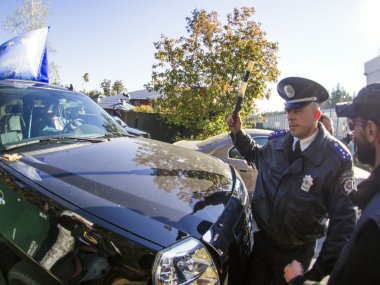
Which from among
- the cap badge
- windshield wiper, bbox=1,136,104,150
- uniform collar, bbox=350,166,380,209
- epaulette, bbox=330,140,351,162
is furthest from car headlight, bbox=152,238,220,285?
windshield wiper, bbox=1,136,104,150

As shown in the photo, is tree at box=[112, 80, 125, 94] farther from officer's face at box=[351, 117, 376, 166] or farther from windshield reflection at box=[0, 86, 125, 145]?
officer's face at box=[351, 117, 376, 166]

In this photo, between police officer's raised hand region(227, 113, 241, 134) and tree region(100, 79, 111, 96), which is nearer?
police officer's raised hand region(227, 113, 241, 134)

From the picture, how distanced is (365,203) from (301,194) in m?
0.80

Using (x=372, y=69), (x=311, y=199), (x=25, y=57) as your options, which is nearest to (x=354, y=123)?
(x=311, y=199)

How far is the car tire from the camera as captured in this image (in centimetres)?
181

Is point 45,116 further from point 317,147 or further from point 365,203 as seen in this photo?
point 365,203

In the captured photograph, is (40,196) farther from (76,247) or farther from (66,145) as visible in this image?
(66,145)

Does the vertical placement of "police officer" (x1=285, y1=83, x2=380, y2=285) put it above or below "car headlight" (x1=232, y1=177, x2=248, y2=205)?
above

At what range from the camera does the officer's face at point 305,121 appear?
2.14 m

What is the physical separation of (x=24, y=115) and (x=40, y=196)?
4.57 feet

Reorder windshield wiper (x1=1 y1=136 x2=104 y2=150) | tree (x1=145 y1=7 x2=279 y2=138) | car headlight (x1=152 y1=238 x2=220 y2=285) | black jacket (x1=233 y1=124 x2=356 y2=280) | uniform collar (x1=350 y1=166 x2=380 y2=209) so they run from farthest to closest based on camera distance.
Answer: tree (x1=145 y1=7 x2=279 y2=138) → windshield wiper (x1=1 y1=136 x2=104 y2=150) → black jacket (x1=233 y1=124 x2=356 y2=280) → car headlight (x1=152 y1=238 x2=220 y2=285) → uniform collar (x1=350 y1=166 x2=380 y2=209)

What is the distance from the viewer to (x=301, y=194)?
2.01 metres

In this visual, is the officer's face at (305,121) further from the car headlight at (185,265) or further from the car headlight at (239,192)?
the car headlight at (185,265)

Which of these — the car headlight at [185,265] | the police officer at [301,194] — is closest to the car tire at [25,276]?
the car headlight at [185,265]
